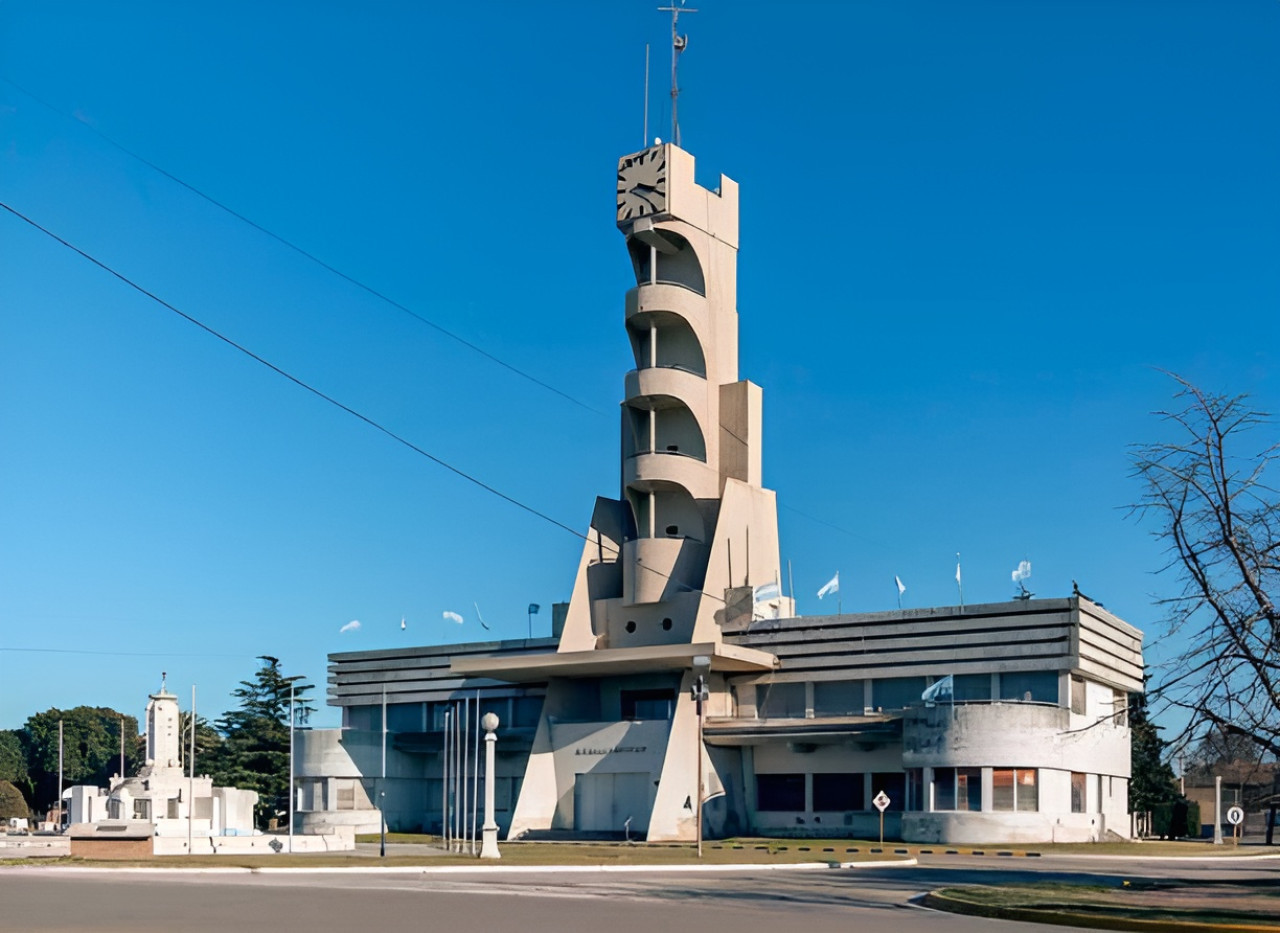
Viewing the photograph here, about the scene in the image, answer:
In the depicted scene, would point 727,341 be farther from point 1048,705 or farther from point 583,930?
point 583,930

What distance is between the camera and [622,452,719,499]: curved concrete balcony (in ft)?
233

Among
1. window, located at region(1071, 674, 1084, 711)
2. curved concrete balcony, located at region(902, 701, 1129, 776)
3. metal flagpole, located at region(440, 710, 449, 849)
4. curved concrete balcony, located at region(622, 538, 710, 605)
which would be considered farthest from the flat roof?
window, located at region(1071, 674, 1084, 711)

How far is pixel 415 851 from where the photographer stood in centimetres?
5072

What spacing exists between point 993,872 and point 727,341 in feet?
129

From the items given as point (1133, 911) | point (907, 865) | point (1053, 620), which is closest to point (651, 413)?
point (1053, 620)

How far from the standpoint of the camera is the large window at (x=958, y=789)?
59906 millimetres

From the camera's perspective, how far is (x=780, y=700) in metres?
70.6

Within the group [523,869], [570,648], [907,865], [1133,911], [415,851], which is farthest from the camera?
[570,648]

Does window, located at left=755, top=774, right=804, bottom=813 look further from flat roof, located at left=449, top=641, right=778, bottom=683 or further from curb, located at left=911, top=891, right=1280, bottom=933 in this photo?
curb, located at left=911, top=891, right=1280, bottom=933

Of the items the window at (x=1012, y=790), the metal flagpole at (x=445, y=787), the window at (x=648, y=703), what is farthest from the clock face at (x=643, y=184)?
the window at (x=1012, y=790)

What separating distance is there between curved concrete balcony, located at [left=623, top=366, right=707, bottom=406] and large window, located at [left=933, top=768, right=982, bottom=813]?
67.9 ft

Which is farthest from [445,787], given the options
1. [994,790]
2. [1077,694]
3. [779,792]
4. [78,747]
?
[78,747]

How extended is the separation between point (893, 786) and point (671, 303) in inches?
962

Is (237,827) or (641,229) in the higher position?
(641,229)
